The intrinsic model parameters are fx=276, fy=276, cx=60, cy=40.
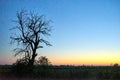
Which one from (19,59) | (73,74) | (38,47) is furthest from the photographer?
(38,47)

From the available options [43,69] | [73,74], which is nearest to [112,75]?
[73,74]

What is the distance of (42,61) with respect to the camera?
32594 millimetres

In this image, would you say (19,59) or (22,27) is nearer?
(19,59)

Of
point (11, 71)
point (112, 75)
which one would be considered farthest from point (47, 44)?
point (112, 75)

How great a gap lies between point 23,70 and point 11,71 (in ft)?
4.66

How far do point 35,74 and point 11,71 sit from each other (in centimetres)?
282

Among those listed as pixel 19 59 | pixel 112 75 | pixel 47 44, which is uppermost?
pixel 47 44

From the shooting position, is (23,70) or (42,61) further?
(42,61)

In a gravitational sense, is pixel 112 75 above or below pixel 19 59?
below

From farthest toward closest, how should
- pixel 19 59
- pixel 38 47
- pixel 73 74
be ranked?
pixel 38 47
pixel 19 59
pixel 73 74

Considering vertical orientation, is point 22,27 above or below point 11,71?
above

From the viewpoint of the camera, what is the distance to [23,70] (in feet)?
97.1

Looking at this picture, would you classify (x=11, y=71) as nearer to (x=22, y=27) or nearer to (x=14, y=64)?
(x=14, y=64)

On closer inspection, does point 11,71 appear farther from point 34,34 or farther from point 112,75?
point 112,75
